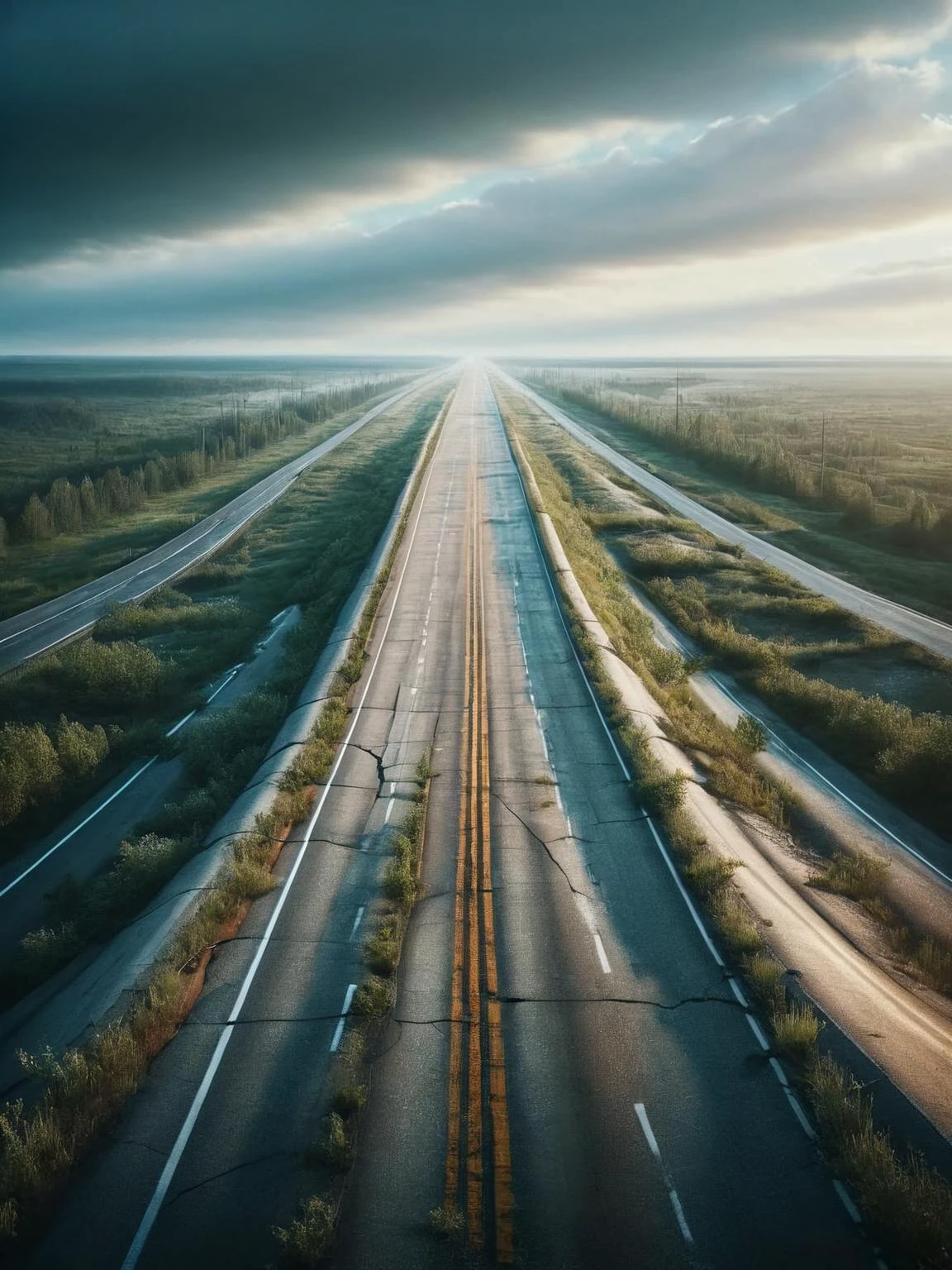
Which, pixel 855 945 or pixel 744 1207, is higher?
pixel 744 1207

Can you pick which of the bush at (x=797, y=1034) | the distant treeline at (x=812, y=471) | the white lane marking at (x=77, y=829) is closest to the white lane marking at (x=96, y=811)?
the white lane marking at (x=77, y=829)

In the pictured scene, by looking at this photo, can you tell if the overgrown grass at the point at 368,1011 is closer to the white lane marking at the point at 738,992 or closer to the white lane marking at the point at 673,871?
the white lane marking at the point at 673,871

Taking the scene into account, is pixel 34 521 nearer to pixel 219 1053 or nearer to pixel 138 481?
pixel 138 481

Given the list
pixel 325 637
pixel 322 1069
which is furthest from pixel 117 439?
pixel 322 1069

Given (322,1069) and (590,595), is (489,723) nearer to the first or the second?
(322,1069)

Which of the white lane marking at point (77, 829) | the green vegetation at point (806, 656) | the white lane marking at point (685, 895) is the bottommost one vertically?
the white lane marking at point (77, 829)

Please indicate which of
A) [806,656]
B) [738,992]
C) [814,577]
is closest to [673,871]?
[738,992]
